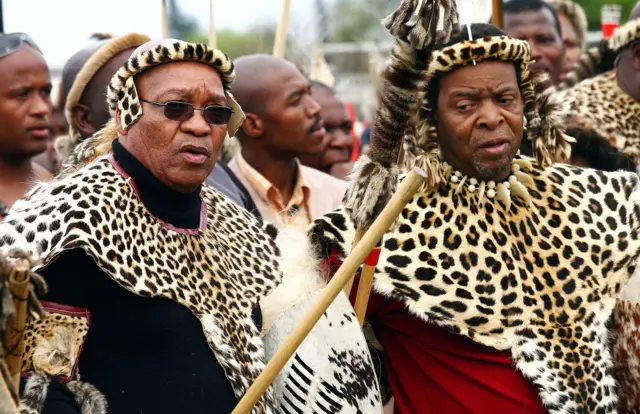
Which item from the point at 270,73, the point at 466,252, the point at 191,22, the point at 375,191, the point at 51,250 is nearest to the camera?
the point at 51,250

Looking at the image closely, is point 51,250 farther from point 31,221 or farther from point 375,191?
point 375,191

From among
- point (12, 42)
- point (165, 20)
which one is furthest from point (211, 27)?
point (12, 42)

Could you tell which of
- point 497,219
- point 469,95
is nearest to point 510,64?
point 469,95

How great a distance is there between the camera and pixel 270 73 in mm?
6883

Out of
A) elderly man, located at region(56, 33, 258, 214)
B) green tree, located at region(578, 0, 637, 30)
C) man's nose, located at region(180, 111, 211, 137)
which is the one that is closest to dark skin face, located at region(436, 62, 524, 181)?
man's nose, located at region(180, 111, 211, 137)

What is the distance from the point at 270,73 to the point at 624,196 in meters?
2.75

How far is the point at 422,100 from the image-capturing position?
4531 mm

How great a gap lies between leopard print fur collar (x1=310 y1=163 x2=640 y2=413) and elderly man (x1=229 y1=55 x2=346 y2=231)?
2168mm

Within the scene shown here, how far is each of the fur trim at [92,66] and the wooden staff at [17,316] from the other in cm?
286

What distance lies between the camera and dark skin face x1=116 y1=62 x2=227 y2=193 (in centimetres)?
405

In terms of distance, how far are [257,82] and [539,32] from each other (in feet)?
6.93

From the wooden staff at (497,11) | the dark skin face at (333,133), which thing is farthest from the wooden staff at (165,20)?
the wooden staff at (497,11)

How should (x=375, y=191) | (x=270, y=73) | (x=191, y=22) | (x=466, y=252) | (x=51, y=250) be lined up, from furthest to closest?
(x=191, y=22), (x=270, y=73), (x=466, y=252), (x=375, y=191), (x=51, y=250)

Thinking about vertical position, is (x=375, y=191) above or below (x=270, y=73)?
above
